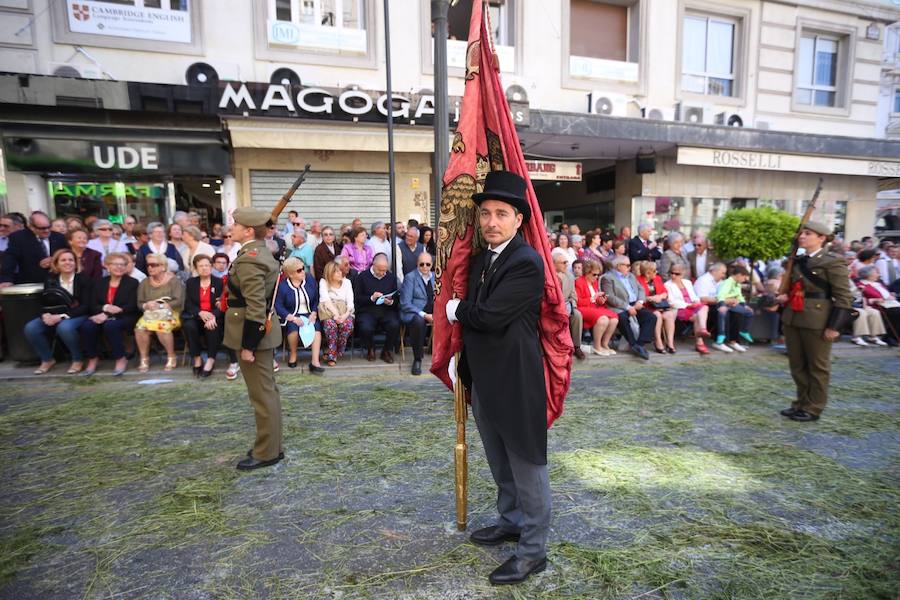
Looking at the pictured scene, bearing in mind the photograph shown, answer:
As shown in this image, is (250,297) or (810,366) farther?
(810,366)

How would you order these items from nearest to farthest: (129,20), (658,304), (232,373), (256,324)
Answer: (256,324) < (232,373) < (658,304) < (129,20)

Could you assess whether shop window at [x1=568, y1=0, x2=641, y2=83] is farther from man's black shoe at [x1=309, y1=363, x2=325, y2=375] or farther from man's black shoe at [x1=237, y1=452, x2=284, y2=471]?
man's black shoe at [x1=237, y1=452, x2=284, y2=471]

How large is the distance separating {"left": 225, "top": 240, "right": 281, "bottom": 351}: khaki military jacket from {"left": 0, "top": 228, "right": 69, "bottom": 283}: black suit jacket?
17.2ft

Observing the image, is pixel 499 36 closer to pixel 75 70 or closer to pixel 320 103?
pixel 320 103

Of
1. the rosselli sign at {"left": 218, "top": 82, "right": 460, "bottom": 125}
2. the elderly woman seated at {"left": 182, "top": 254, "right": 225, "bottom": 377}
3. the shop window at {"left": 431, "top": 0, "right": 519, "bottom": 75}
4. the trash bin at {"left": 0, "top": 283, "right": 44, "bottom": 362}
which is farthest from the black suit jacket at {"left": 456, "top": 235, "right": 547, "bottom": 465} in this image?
the shop window at {"left": 431, "top": 0, "right": 519, "bottom": 75}

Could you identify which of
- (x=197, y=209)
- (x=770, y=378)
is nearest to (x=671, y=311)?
(x=770, y=378)

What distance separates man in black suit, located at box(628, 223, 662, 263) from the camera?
11.0 metres

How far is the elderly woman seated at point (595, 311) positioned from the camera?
8.25m

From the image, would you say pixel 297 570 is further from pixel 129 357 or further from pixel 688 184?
pixel 688 184

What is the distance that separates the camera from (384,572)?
277 centimetres

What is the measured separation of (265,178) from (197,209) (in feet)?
5.49

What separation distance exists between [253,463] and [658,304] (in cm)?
694

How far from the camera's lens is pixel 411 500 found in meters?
3.55

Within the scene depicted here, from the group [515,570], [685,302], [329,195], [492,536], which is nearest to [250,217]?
[492,536]
